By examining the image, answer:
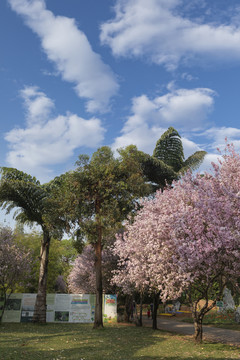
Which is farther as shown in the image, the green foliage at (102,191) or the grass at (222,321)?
the grass at (222,321)

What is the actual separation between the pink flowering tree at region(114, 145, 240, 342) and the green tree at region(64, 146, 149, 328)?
6245mm

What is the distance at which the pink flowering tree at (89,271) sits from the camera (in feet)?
106

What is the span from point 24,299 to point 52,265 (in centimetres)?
1598

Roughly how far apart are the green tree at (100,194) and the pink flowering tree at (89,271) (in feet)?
25.5

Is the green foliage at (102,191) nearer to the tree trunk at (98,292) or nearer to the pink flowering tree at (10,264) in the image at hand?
the tree trunk at (98,292)

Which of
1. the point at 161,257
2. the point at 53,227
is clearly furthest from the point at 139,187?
the point at 161,257

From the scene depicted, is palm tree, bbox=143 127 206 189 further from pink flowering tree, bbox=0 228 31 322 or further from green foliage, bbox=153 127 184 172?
pink flowering tree, bbox=0 228 31 322

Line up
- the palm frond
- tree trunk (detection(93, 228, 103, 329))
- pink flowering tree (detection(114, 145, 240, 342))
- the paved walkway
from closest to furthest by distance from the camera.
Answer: pink flowering tree (detection(114, 145, 240, 342))
the paved walkway
tree trunk (detection(93, 228, 103, 329))
the palm frond

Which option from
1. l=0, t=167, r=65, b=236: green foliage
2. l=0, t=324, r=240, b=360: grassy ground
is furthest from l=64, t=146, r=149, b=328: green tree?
l=0, t=324, r=240, b=360: grassy ground

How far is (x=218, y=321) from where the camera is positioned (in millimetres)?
28953

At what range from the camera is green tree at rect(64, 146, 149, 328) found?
23734mm

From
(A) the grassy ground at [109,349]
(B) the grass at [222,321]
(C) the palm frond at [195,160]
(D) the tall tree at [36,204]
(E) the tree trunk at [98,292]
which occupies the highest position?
(C) the palm frond at [195,160]

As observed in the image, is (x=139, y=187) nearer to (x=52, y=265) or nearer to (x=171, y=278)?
(x=171, y=278)

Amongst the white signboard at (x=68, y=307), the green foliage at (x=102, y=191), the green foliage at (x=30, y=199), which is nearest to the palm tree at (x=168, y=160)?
the green foliage at (x=102, y=191)
